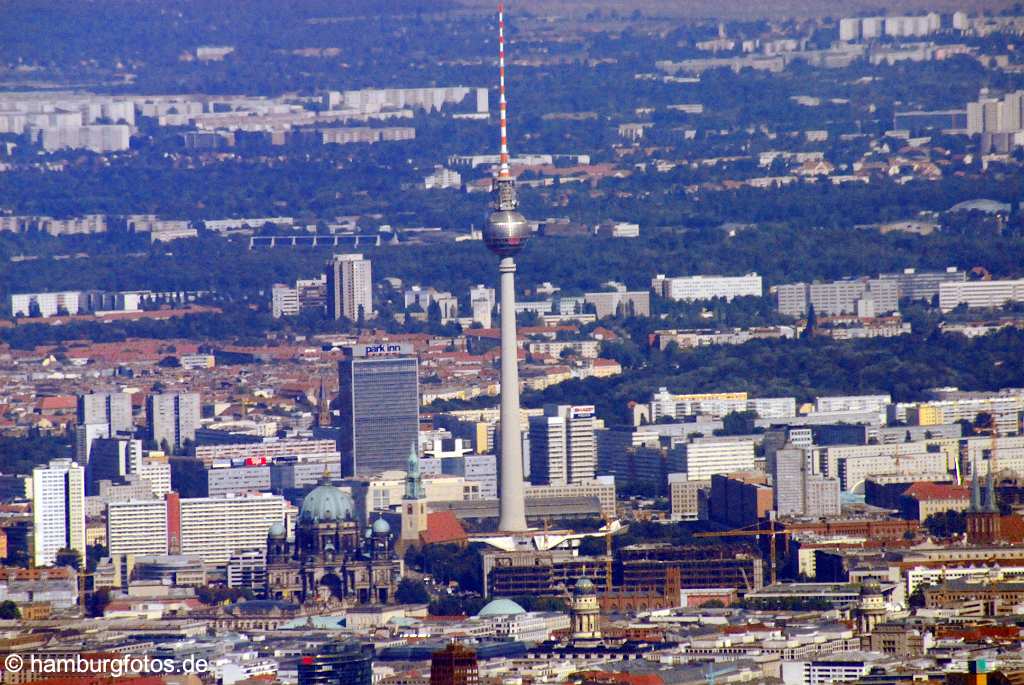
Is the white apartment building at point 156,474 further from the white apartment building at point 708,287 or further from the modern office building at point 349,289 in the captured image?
the white apartment building at point 708,287

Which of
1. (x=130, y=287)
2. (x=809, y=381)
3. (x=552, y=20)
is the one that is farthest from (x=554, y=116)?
(x=809, y=381)

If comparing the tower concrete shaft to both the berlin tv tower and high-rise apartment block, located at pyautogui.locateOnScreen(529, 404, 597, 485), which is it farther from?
high-rise apartment block, located at pyautogui.locateOnScreen(529, 404, 597, 485)

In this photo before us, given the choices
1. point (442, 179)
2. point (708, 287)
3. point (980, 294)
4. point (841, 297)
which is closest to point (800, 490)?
point (980, 294)

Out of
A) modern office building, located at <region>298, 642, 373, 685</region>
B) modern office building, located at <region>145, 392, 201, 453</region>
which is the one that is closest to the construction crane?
modern office building, located at <region>298, 642, 373, 685</region>

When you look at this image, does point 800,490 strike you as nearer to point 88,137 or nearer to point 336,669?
point 336,669

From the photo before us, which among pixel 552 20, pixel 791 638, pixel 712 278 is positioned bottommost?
pixel 791 638

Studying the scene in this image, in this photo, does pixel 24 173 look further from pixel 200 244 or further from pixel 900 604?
pixel 900 604

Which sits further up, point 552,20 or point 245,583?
point 552,20
